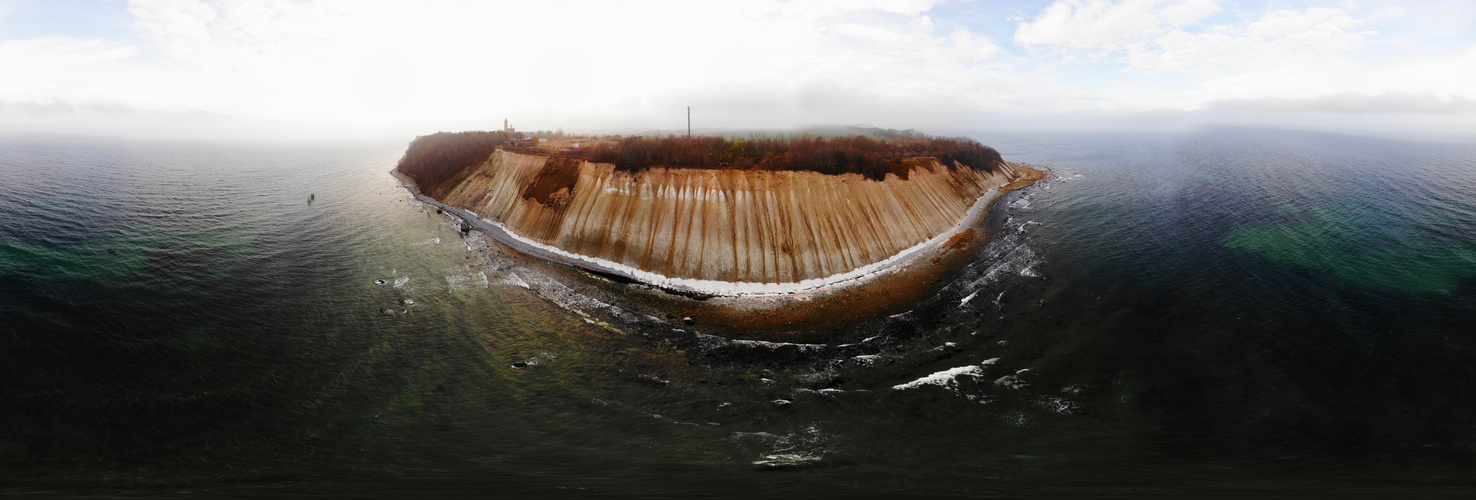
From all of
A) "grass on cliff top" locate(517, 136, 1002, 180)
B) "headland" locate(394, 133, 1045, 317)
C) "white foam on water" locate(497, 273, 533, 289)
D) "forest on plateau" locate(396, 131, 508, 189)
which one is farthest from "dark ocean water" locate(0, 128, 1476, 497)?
"forest on plateau" locate(396, 131, 508, 189)

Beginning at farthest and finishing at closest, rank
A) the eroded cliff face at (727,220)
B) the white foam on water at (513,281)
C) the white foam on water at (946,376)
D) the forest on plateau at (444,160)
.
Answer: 1. the forest on plateau at (444,160)
2. the eroded cliff face at (727,220)
3. the white foam on water at (513,281)
4. the white foam on water at (946,376)

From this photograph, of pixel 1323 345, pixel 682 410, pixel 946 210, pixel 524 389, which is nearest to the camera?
pixel 682 410

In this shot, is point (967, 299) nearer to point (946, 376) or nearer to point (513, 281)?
point (946, 376)

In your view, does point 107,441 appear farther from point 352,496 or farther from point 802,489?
point 802,489

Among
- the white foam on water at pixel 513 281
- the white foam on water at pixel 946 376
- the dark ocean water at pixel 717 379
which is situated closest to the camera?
the dark ocean water at pixel 717 379

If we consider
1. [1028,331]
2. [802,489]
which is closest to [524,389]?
[802,489]

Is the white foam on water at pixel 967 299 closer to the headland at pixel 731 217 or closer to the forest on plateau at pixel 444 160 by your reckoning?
the headland at pixel 731 217

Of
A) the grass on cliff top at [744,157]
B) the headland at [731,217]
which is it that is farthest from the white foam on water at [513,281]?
the grass on cliff top at [744,157]
